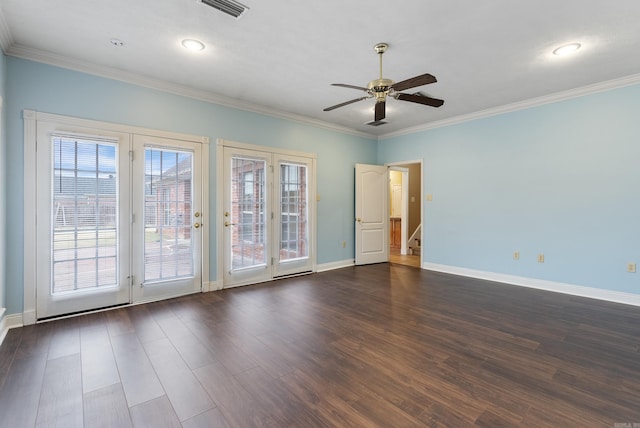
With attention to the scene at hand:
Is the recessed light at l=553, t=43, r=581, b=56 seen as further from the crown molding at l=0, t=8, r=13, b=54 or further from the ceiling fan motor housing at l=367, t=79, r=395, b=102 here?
the crown molding at l=0, t=8, r=13, b=54

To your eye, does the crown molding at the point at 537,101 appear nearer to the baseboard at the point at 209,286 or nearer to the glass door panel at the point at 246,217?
the glass door panel at the point at 246,217

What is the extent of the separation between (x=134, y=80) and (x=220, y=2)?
196 cm

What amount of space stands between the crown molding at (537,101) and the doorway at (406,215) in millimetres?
1179

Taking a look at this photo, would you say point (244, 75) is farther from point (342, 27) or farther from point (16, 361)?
point (16, 361)

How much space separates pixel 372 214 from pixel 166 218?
3.93m

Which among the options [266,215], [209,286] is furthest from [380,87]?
[209,286]

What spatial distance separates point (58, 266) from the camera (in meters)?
3.22

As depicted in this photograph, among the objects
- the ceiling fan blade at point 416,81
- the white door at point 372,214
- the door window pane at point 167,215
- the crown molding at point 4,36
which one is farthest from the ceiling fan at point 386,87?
the white door at point 372,214

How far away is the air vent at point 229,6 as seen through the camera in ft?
7.63

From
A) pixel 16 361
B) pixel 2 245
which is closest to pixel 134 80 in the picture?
pixel 2 245

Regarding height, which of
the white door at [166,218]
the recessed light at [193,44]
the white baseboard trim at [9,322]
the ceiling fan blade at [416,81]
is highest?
the recessed light at [193,44]

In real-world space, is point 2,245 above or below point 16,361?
above

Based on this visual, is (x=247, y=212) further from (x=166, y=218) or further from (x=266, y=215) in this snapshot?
(x=166, y=218)

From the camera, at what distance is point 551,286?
434 centimetres
